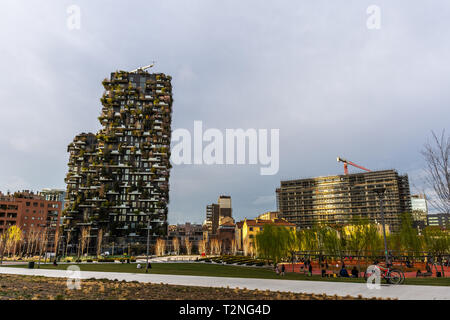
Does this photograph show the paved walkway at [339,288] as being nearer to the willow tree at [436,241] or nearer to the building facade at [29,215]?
the willow tree at [436,241]

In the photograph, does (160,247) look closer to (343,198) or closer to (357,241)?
(357,241)

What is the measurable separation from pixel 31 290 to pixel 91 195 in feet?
248

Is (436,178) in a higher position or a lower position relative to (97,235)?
higher

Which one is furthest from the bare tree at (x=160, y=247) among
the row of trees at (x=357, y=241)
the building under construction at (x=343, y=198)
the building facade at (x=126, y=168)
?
the building under construction at (x=343, y=198)

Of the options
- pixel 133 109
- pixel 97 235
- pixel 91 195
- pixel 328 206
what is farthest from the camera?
pixel 328 206

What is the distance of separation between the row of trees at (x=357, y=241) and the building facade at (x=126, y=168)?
149 ft

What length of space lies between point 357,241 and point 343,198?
114m

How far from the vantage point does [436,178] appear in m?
13.9

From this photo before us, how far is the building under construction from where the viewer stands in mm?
132875

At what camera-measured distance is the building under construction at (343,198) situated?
436ft

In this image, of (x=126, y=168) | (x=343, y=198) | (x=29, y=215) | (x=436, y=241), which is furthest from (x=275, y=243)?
(x=343, y=198)

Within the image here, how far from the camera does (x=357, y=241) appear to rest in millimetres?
36281

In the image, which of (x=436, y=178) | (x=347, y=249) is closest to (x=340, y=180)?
(x=347, y=249)
